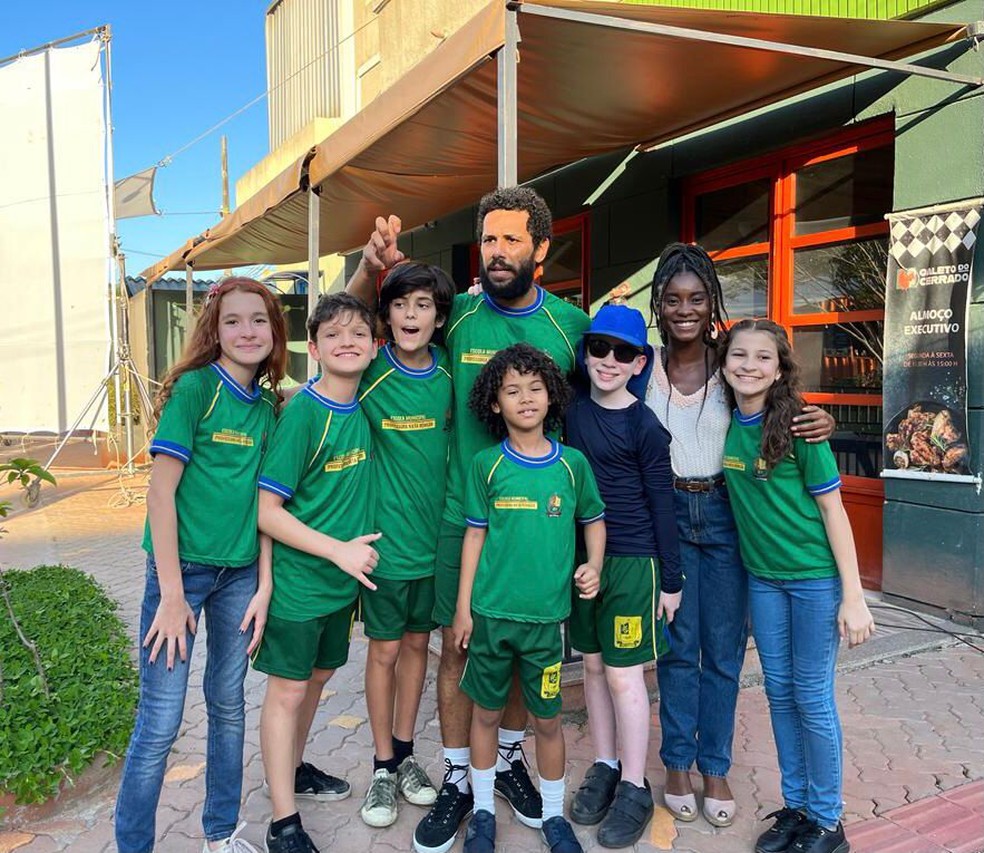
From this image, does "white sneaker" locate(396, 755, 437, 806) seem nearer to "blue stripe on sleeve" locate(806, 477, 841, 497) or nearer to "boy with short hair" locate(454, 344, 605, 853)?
"boy with short hair" locate(454, 344, 605, 853)

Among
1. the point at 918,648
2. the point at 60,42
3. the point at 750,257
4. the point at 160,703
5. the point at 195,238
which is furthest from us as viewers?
the point at 195,238

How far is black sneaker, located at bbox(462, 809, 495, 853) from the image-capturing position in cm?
248

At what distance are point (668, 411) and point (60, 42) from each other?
9.02m

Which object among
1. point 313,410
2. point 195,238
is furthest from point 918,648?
point 195,238

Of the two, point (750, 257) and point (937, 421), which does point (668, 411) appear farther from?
point (750, 257)

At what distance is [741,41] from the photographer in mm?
3781

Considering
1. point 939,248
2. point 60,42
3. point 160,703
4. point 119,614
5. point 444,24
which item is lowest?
point 119,614

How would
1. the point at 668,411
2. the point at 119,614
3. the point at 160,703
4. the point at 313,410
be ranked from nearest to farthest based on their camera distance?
the point at 160,703 < the point at 313,410 < the point at 668,411 < the point at 119,614

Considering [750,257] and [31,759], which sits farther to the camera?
[750,257]

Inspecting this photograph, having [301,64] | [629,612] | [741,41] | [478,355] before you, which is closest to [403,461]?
[478,355]

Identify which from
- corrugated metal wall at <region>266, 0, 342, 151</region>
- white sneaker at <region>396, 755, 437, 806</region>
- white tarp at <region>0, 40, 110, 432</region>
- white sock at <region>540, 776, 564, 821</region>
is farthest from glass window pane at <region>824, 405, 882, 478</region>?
corrugated metal wall at <region>266, 0, 342, 151</region>

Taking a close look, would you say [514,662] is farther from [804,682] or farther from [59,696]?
[59,696]

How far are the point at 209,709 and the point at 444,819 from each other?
835mm

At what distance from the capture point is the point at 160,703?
2.21m
